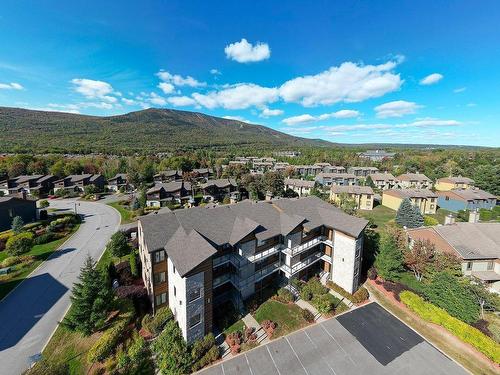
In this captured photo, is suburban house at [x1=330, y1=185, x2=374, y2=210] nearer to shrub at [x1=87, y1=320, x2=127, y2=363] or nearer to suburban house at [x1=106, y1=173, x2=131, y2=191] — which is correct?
shrub at [x1=87, y1=320, x2=127, y2=363]

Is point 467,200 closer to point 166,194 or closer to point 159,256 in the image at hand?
point 159,256

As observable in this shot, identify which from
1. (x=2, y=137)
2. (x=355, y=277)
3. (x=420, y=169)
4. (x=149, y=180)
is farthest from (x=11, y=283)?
(x=2, y=137)

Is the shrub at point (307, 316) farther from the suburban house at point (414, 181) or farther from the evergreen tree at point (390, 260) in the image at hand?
the suburban house at point (414, 181)

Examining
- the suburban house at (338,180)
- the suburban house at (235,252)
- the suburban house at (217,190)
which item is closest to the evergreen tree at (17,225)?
the suburban house at (235,252)

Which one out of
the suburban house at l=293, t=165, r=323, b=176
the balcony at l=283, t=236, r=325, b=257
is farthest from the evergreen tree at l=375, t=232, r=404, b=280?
the suburban house at l=293, t=165, r=323, b=176

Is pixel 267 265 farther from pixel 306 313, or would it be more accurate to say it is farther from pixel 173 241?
pixel 173 241

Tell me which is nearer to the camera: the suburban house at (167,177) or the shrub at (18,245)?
the shrub at (18,245)
